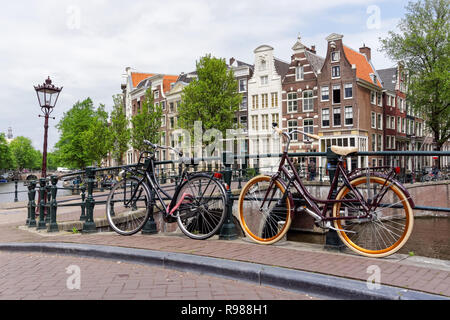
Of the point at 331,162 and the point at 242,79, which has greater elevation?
the point at 242,79

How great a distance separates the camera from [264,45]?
1448 inches

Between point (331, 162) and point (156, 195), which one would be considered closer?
point (331, 162)

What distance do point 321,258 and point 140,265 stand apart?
1.96 m

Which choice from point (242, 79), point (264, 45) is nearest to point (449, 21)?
point (264, 45)

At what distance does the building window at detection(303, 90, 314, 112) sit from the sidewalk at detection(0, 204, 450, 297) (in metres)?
30.2

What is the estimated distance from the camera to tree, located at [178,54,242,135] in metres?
29.6

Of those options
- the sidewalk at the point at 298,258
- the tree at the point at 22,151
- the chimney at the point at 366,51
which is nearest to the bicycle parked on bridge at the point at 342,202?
the sidewalk at the point at 298,258

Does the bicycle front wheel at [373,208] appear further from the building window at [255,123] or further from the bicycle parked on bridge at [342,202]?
the building window at [255,123]

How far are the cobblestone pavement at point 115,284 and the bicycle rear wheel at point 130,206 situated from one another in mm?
1232

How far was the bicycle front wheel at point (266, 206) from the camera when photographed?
4684 millimetres
